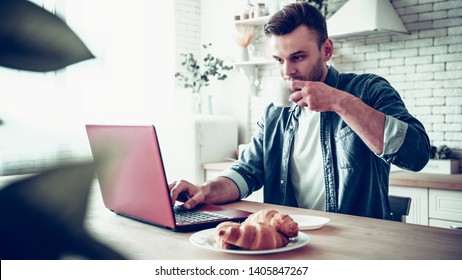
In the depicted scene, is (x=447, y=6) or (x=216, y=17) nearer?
(x=447, y=6)

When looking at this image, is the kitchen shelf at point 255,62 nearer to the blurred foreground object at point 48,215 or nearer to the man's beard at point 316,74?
the man's beard at point 316,74

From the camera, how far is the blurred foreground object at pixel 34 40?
Result: 0.40 ft

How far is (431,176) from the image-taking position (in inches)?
107

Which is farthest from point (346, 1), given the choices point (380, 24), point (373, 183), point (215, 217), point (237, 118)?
point (215, 217)

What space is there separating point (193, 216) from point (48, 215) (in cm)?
122

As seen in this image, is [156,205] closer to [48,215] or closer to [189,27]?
[48,215]

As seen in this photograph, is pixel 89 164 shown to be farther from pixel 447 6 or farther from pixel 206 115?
pixel 206 115

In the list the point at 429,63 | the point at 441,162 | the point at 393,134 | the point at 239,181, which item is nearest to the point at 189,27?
the point at 429,63

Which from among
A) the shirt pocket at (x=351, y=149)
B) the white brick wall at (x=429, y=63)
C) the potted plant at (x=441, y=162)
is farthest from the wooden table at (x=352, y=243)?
the white brick wall at (x=429, y=63)

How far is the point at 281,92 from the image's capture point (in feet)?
5.60

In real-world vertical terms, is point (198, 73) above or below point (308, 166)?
above

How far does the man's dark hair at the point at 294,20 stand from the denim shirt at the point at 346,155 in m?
0.20

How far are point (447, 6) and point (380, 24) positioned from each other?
1.39 ft

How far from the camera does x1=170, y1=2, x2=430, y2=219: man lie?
1494 millimetres
